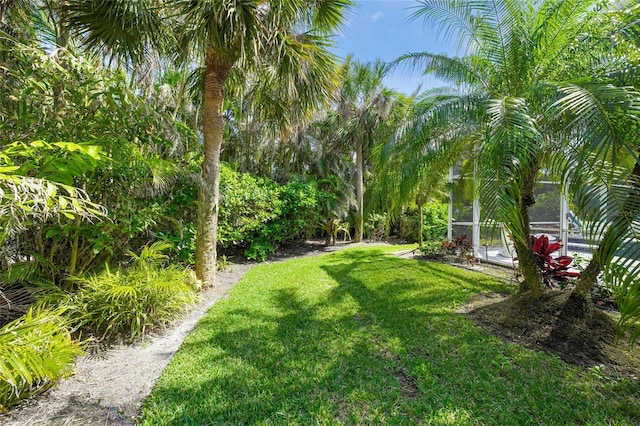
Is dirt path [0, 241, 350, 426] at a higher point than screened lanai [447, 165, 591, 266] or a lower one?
lower

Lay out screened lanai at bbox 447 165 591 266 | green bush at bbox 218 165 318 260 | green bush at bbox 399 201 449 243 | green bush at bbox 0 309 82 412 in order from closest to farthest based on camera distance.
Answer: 1. green bush at bbox 0 309 82 412
2. screened lanai at bbox 447 165 591 266
3. green bush at bbox 218 165 318 260
4. green bush at bbox 399 201 449 243

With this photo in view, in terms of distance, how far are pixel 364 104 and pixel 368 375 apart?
13.0 m

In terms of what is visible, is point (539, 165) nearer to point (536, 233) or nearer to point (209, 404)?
point (536, 233)

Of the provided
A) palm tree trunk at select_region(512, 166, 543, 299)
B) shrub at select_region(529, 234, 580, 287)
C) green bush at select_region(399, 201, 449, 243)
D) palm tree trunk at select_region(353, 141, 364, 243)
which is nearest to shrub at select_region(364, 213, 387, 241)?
green bush at select_region(399, 201, 449, 243)

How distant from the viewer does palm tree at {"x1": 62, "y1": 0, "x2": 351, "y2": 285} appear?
4.03 metres

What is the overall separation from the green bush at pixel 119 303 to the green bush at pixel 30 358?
704mm

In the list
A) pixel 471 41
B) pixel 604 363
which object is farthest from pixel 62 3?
pixel 604 363

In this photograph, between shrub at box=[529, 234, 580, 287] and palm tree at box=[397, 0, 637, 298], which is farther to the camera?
shrub at box=[529, 234, 580, 287]

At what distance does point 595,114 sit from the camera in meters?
2.37

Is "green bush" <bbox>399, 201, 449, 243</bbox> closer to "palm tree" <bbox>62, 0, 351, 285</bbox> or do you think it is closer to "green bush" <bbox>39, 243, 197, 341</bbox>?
"palm tree" <bbox>62, 0, 351, 285</bbox>

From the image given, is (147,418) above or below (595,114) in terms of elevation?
below

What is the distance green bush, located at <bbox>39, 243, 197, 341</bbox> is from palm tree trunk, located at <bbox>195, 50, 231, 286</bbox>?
136cm

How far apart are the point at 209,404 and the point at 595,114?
421 centimetres

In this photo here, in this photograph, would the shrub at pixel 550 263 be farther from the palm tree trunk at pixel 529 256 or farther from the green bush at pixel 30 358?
the green bush at pixel 30 358
